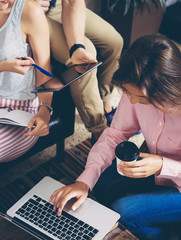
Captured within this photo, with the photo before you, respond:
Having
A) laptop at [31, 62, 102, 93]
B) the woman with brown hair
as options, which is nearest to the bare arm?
laptop at [31, 62, 102, 93]

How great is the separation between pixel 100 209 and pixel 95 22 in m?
1.28

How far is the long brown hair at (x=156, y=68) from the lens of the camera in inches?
36.5

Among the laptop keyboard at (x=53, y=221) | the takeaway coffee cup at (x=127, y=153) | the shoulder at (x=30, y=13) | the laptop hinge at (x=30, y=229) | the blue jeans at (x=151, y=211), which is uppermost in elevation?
the shoulder at (x=30, y=13)

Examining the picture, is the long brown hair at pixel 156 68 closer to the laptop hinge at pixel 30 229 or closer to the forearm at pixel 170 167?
the forearm at pixel 170 167

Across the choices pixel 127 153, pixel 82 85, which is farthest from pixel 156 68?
pixel 82 85

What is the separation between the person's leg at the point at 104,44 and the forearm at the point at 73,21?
300 mm

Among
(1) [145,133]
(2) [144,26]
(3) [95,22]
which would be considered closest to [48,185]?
(1) [145,133]

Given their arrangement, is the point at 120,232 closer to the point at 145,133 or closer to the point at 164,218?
the point at 164,218

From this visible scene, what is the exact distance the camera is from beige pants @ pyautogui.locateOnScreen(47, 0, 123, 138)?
5.44 feet

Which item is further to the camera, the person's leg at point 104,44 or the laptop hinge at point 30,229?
the person's leg at point 104,44

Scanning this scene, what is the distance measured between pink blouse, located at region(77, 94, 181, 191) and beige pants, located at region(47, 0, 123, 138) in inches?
16.9

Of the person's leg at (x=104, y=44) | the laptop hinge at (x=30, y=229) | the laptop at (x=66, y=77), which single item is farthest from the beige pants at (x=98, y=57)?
the laptop hinge at (x=30, y=229)

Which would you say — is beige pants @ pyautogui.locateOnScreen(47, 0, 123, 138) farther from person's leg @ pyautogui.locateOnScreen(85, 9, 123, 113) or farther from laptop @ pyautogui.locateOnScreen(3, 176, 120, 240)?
laptop @ pyautogui.locateOnScreen(3, 176, 120, 240)

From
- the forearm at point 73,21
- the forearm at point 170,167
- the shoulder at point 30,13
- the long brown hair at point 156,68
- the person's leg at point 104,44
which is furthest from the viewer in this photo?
the person's leg at point 104,44
